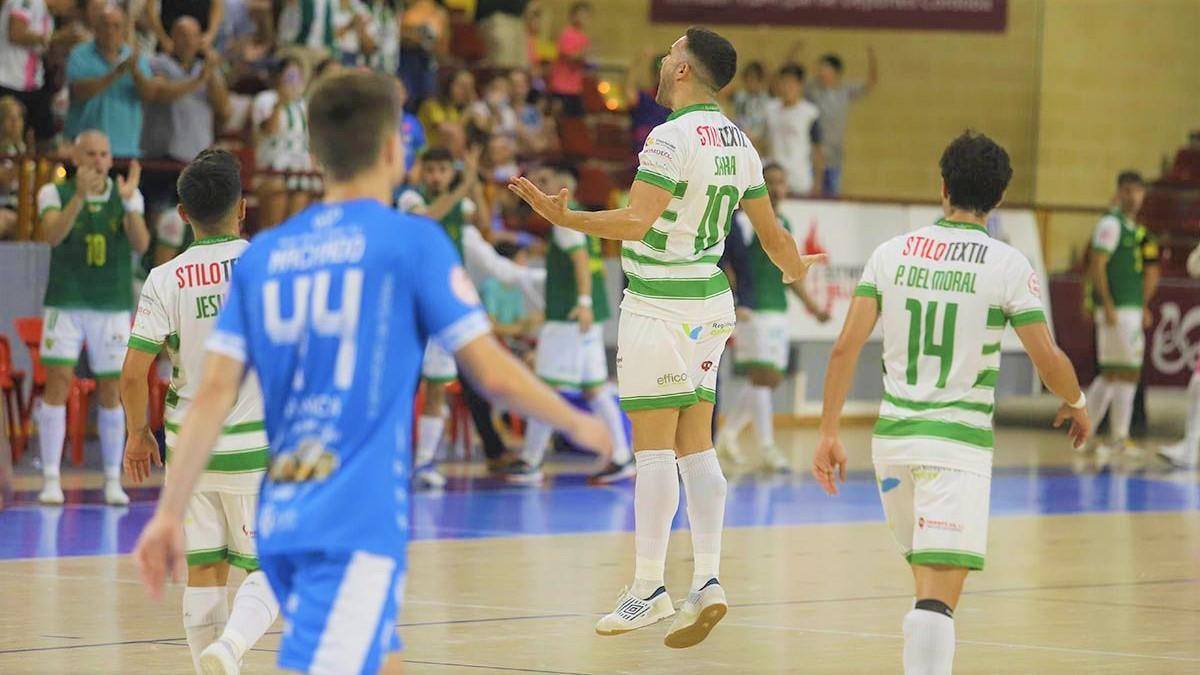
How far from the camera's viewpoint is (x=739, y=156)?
7414 mm

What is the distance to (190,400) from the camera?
6.10 meters

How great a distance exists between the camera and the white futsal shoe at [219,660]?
5648mm

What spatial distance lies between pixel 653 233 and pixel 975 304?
6.52 feet

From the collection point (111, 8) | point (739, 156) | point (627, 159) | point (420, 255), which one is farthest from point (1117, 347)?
point (420, 255)

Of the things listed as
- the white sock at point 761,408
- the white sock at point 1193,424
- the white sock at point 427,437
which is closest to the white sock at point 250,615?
the white sock at point 427,437

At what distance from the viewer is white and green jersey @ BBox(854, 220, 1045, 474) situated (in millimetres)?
5609

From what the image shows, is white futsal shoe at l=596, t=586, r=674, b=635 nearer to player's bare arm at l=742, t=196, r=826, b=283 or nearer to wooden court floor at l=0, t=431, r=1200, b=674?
wooden court floor at l=0, t=431, r=1200, b=674

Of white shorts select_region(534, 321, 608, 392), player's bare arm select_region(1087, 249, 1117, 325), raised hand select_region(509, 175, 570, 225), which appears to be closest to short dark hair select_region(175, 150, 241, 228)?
raised hand select_region(509, 175, 570, 225)

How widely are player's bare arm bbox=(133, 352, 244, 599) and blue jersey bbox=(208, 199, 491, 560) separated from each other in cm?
12

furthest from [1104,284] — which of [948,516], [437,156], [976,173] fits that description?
[948,516]

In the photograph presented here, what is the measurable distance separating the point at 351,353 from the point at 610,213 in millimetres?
3252

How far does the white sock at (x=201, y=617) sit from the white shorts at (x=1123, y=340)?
1221 centimetres

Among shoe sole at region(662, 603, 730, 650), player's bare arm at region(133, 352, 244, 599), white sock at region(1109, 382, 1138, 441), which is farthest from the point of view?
white sock at region(1109, 382, 1138, 441)

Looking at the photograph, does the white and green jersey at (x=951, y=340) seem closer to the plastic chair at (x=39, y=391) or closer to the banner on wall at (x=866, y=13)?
the plastic chair at (x=39, y=391)
